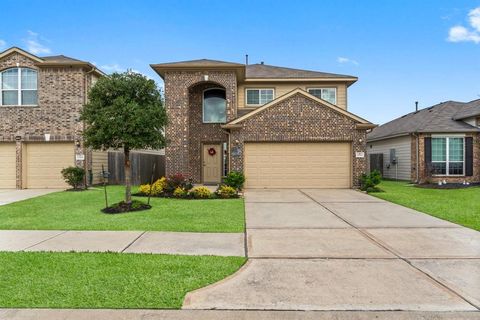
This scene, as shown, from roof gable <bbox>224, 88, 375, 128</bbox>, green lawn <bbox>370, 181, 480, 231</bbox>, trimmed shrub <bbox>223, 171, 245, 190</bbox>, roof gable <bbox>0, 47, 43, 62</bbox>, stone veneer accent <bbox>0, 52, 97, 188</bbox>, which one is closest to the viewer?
green lawn <bbox>370, 181, 480, 231</bbox>

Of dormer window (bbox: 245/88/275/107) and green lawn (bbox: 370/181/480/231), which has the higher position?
dormer window (bbox: 245/88/275/107)

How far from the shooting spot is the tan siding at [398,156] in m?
19.5

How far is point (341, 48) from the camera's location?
18578mm

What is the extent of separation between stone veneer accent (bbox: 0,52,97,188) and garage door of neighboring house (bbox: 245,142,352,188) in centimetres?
808

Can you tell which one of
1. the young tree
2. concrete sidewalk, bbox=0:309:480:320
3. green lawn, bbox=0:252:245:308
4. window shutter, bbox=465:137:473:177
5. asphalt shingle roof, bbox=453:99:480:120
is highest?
asphalt shingle roof, bbox=453:99:480:120

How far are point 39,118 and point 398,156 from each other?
768 inches

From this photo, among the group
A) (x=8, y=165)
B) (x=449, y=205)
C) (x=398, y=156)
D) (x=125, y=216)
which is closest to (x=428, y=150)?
(x=398, y=156)

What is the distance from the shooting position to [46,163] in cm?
1694

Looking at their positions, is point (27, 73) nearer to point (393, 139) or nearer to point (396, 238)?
point (396, 238)

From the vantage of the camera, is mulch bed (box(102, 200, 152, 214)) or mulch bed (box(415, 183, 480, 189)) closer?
mulch bed (box(102, 200, 152, 214))

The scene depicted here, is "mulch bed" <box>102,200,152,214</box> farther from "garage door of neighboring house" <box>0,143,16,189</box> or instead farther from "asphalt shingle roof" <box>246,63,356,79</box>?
"asphalt shingle roof" <box>246,63,356,79</box>

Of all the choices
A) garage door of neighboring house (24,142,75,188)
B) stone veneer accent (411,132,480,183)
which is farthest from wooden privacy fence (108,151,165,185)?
stone veneer accent (411,132,480,183)

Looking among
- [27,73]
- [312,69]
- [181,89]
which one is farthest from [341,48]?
[27,73]

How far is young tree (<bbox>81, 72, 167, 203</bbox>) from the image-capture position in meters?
9.85
